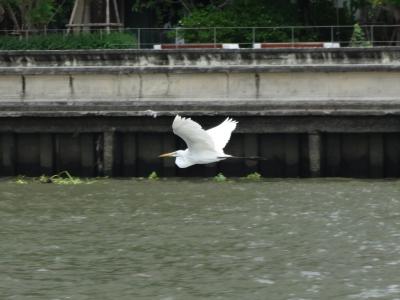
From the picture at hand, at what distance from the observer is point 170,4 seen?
149 ft

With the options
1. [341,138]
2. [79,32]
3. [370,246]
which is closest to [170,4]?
[79,32]

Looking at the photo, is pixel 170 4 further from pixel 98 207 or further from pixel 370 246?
pixel 370 246

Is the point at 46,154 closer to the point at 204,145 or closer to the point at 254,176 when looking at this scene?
the point at 254,176

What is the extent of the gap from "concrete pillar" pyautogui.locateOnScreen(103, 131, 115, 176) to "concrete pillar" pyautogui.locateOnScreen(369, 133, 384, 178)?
4574 millimetres

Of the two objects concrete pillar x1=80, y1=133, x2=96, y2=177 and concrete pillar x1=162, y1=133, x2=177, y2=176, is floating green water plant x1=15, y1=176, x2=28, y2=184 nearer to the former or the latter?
concrete pillar x1=80, y1=133, x2=96, y2=177

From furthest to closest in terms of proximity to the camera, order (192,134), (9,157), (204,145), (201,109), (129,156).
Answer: (9,157) → (129,156) → (201,109) → (204,145) → (192,134)

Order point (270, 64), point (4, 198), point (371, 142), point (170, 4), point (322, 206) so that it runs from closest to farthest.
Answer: point (322, 206)
point (4, 198)
point (371, 142)
point (270, 64)
point (170, 4)

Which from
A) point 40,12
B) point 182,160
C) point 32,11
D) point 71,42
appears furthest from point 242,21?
point 182,160

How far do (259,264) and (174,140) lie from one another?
30.0ft

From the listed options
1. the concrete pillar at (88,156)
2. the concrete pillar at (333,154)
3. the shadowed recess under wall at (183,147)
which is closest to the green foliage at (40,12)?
the shadowed recess under wall at (183,147)

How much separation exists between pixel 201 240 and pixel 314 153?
6.69 meters

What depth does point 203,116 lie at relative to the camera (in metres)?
25.4

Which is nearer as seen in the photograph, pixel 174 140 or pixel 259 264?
pixel 259 264

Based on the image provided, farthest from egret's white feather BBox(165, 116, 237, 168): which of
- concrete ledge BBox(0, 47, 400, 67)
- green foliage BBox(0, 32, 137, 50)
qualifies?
green foliage BBox(0, 32, 137, 50)
